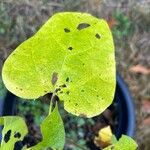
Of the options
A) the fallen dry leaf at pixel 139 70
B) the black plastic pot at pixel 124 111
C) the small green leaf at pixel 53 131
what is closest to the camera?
the small green leaf at pixel 53 131

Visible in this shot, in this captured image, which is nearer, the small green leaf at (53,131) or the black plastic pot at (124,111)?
the small green leaf at (53,131)

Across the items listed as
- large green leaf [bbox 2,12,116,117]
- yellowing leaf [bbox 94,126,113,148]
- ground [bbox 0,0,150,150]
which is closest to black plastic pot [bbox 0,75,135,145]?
yellowing leaf [bbox 94,126,113,148]

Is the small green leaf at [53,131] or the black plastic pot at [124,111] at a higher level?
the small green leaf at [53,131]

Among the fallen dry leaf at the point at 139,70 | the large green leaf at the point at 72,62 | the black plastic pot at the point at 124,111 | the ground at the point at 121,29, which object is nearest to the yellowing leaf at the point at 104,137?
the black plastic pot at the point at 124,111

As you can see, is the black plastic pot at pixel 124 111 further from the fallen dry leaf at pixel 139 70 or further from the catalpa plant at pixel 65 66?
the catalpa plant at pixel 65 66

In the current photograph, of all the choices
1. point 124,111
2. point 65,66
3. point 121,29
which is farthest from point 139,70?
point 65,66

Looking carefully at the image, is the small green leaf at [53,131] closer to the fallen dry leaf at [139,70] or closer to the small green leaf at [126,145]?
the small green leaf at [126,145]

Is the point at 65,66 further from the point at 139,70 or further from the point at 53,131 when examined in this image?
the point at 139,70

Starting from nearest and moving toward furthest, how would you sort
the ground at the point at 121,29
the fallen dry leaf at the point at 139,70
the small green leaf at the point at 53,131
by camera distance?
the small green leaf at the point at 53,131
the ground at the point at 121,29
the fallen dry leaf at the point at 139,70

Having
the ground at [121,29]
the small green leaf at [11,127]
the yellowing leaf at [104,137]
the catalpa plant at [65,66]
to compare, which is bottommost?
the yellowing leaf at [104,137]
